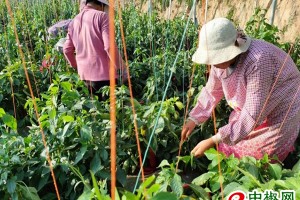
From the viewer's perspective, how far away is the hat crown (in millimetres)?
1483

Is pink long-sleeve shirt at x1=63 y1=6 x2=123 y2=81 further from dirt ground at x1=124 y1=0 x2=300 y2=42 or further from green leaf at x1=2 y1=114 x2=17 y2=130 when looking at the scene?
dirt ground at x1=124 y1=0 x2=300 y2=42

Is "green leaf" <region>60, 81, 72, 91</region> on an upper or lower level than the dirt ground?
upper

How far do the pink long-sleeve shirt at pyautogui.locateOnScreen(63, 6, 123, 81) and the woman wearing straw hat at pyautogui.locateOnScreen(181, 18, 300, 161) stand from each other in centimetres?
86

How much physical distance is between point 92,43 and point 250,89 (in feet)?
4.01

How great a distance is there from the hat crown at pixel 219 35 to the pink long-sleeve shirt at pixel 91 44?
0.91m

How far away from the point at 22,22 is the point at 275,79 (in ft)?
14.0

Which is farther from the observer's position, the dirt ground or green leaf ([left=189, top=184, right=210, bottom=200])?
the dirt ground

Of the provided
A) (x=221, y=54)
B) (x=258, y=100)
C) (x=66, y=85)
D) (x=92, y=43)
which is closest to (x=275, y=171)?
(x=258, y=100)

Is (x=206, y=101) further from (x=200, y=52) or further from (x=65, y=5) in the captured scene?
(x=65, y=5)

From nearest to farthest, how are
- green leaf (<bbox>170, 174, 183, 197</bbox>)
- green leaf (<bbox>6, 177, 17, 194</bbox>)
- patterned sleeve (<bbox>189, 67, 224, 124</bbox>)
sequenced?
green leaf (<bbox>170, 174, 183, 197</bbox>)
green leaf (<bbox>6, 177, 17, 194</bbox>)
patterned sleeve (<bbox>189, 67, 224, 124</bbox>)

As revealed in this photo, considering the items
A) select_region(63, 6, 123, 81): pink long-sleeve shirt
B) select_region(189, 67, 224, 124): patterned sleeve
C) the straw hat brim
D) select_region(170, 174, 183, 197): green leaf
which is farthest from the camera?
select_region(63, 6, 123, 81): pink long-sleeve shirt

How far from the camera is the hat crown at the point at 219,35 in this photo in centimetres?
148

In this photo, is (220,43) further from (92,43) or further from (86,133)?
(92,43)

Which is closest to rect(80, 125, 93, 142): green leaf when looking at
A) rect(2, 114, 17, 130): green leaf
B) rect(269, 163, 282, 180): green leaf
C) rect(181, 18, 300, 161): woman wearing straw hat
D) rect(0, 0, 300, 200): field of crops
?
rect(0, 0, 300, 200): field of crops
